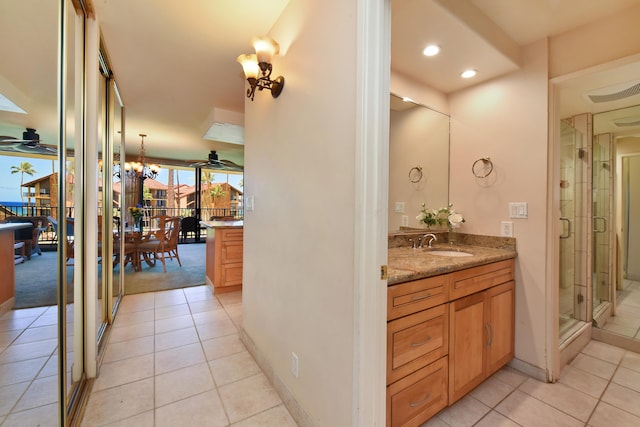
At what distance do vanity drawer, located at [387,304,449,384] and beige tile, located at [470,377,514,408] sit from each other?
542 mm

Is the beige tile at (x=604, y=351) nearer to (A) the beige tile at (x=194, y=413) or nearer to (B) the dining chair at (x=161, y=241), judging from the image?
(A) the beige tile at (x=194, y=413)

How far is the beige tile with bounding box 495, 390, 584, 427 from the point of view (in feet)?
5.08

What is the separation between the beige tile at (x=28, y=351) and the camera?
3.34ft

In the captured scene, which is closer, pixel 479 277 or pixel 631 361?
pixel 479 277

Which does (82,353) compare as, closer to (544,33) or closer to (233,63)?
(233,63)

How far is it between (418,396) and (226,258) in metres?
2.77

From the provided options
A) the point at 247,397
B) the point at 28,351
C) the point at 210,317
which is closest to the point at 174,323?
the point at 210,317

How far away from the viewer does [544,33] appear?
191 centimetres

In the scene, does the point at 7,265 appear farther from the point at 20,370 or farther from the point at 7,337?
the point at 20,370

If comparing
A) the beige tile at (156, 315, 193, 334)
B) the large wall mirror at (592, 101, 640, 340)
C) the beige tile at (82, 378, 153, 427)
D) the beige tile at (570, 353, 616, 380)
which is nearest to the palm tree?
the beige tile at (82, 378, 153, 427)

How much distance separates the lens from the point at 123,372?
6.33ft

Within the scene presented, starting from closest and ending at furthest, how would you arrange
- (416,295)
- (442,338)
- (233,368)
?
(416,295) → (442,338) → (233,368)

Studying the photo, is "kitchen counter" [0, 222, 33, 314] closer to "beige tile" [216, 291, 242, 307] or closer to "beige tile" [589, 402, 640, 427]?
"beige tile" [216, 291, 242, 307]

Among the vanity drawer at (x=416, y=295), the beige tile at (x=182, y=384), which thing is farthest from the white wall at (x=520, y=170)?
the beige tile at (x=182, y=384)
